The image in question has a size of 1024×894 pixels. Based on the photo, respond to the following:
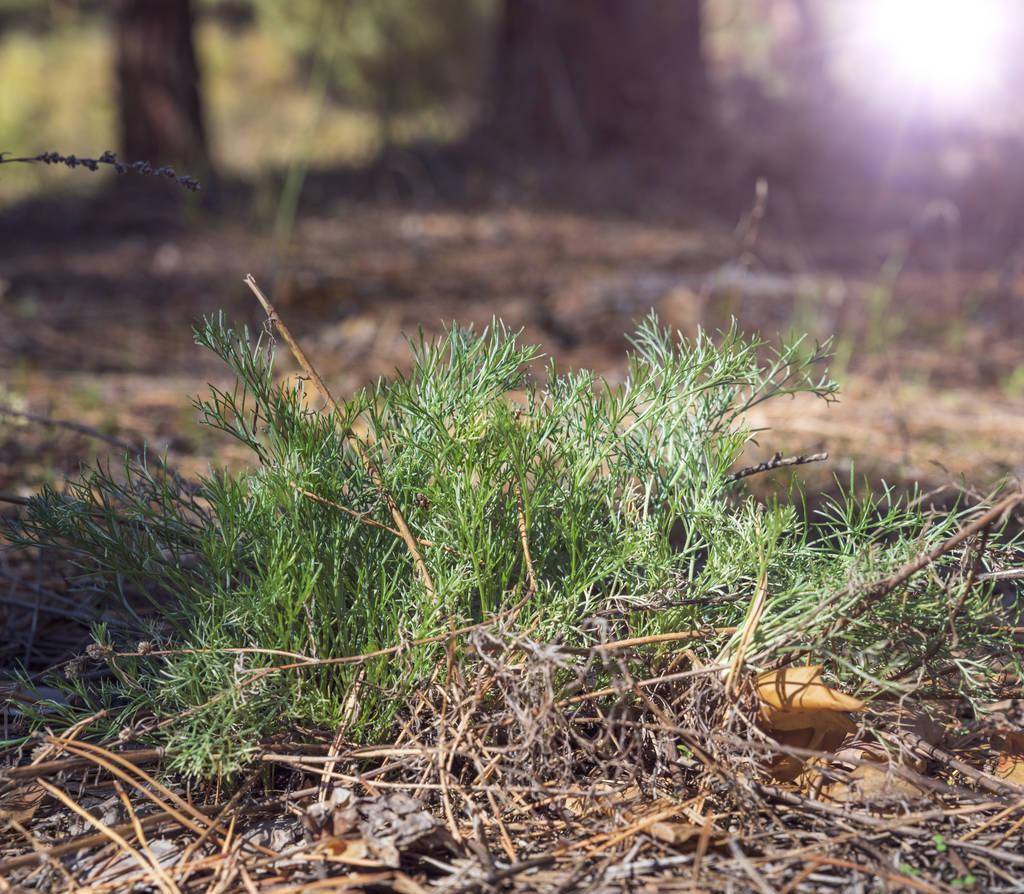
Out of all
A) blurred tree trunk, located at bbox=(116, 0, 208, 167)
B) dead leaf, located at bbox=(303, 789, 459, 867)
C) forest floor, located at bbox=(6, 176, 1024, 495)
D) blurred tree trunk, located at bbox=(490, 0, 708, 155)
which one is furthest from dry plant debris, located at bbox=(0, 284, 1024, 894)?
blurred tree trunk, located at bbox=(490, 0, 708, 155)

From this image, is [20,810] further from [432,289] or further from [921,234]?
[921,234]

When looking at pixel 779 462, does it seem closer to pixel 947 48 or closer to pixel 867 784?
pixel 867 784

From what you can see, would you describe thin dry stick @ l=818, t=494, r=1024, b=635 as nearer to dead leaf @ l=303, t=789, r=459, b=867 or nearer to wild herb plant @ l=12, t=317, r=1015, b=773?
wild herb plant @ l=12, t=317, r=1015, b=773

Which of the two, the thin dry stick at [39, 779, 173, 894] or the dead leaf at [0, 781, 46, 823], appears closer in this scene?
the thin dry stick at [39, 779, 173, 894]

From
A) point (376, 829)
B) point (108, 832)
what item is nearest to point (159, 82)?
point (108, 832)

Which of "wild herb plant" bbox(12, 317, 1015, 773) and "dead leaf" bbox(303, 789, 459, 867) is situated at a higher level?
"wild herb plant" bbox(12, 317, 1015, 773)

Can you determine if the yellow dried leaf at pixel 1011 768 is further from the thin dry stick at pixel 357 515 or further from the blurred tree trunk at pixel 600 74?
the blurred tree trunk at pixel 600 74
